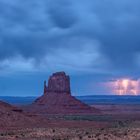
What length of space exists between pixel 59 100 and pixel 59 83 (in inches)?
273

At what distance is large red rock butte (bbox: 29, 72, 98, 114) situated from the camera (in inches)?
6063

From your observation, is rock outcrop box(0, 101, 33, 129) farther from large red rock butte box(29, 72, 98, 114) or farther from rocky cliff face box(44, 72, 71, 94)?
rocky cliff face box(44, 72, 71, 94)

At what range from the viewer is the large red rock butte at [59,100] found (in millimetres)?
154000

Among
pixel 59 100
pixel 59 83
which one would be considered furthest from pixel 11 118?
pixel 59 83

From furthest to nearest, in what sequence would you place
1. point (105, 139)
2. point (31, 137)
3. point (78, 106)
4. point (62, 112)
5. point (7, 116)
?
point (78, 106), point (62, 112), point (7, 116), point (31, 137), point (105, 139)

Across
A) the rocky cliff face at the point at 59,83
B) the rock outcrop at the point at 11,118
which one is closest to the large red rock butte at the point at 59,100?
the rocky cliff face at the point at 59,83

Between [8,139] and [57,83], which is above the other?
[57,83]

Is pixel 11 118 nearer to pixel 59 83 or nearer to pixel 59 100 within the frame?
pixel 59 100

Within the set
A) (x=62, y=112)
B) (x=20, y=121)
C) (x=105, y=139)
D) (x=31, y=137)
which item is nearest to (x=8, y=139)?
(x=31, y=137)

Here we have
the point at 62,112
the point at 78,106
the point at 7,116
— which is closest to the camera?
the point at 7,116

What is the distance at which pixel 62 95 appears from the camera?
162 m

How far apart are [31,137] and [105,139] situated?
34.2 ft

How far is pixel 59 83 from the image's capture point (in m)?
162

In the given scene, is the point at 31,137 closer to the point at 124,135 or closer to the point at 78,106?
the point at 124,135
